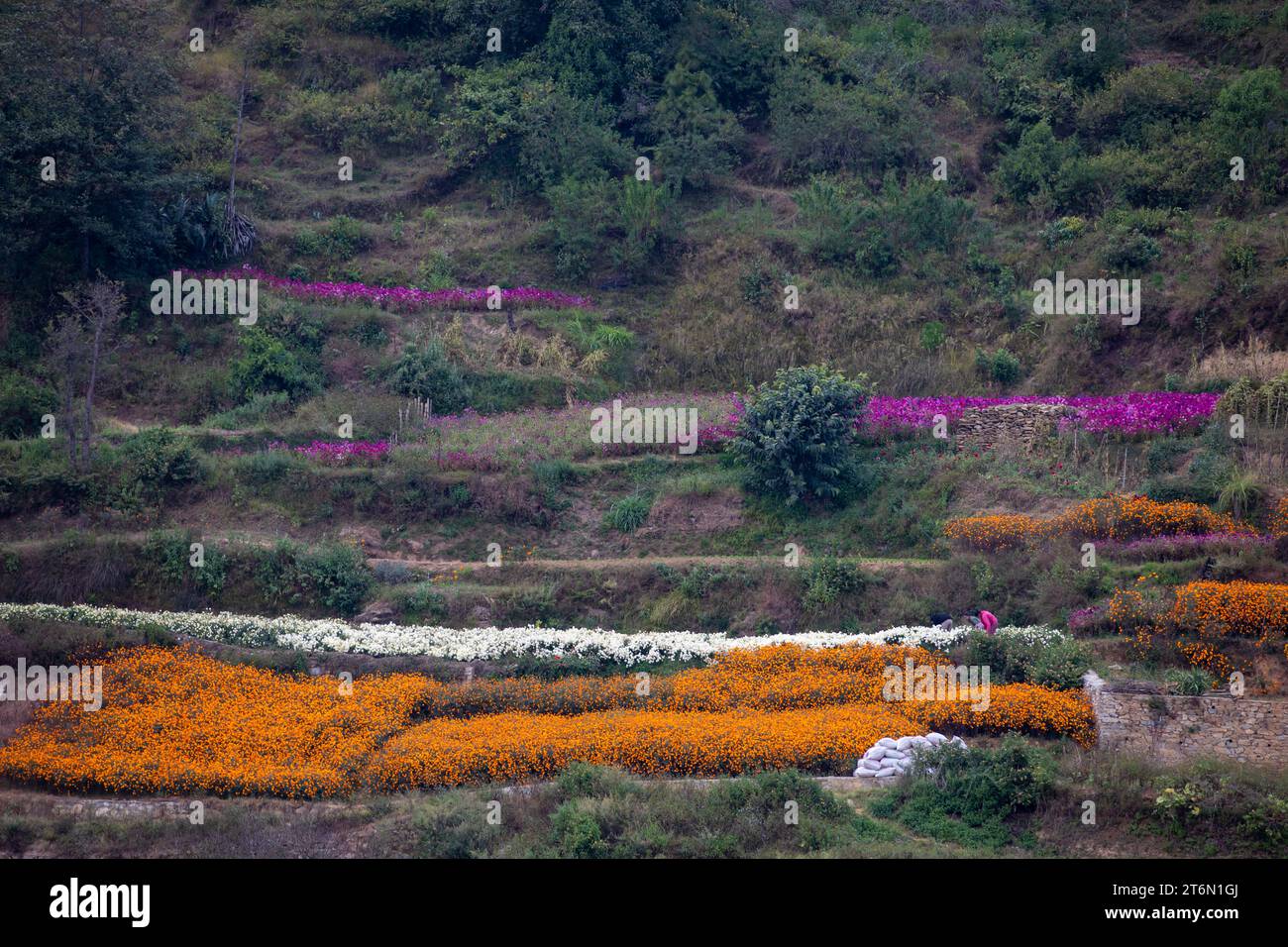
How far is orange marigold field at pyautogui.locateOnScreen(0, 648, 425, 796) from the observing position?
51.4 ft

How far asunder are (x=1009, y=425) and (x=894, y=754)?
9.51 metres

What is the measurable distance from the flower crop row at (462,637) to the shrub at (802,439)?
3621 mm

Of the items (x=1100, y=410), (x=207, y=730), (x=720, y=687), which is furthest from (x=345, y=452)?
(x=1100, y=410)

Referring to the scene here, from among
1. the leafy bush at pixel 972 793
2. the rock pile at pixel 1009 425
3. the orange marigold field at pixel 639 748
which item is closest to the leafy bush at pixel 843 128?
the rock pile at pixel 1009 425

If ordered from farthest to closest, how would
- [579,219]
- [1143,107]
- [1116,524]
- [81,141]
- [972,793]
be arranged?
[1143,107] < [579,219] < [81,141] < [1116,524] < [972,793]

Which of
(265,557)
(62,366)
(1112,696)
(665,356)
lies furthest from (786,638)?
(62,366)

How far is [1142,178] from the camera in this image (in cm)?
2955

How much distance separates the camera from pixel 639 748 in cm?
1602

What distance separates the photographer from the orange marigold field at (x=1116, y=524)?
763 inches

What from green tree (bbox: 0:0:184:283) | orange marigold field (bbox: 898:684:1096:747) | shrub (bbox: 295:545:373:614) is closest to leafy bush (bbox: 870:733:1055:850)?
orange marigold field (bbox: 898:684:1096:747)

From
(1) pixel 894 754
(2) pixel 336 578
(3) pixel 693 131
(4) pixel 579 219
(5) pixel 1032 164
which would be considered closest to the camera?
(1) pixel 894 754

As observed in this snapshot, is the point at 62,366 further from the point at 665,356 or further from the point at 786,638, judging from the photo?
the point at 786,638

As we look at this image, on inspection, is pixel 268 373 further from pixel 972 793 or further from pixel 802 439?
pixel 972 793

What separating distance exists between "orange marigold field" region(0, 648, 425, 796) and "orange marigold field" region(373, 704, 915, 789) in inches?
29.4
